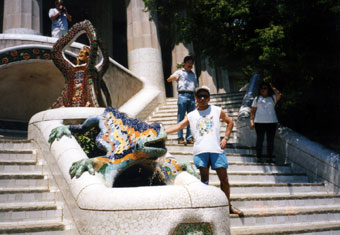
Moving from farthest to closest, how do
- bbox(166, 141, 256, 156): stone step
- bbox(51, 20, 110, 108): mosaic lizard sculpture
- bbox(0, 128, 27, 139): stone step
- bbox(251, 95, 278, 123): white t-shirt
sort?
bbox(0, 128, 27, 139): stone step
bbox(51, 20, 110, 108): mosaic lizard sculpture
bbox(166, 141, 256, 156): stone step
bbox(251, 95, 278, 123): white t-shirt

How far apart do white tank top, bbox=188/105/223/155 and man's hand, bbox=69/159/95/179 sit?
1.20m

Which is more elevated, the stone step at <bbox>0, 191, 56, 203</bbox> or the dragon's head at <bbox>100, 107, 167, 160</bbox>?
the dragon's head at <bbox>100, 107, 167, 160</bbox>

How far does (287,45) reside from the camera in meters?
6.11

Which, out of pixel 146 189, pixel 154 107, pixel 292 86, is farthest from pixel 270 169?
pixel 154 107

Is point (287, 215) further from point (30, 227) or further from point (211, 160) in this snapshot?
point (30, 227)

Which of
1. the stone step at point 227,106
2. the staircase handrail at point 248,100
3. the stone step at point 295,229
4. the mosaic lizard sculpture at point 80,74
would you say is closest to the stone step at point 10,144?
the mosaic lizard sculpture at point 80,74

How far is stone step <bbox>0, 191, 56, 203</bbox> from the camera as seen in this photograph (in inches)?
158

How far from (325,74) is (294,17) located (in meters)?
1.25

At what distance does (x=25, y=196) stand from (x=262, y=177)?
3769 mm

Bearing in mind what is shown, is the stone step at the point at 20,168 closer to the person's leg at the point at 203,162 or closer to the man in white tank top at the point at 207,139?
the man in white tank top at the point at 207,139

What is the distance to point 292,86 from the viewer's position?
6590mm

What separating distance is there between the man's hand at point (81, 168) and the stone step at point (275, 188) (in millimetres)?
2100

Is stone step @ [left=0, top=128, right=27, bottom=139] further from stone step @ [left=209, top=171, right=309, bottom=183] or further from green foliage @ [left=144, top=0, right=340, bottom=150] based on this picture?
stone step @ [left=209, top=171, right=309, bottom=183]

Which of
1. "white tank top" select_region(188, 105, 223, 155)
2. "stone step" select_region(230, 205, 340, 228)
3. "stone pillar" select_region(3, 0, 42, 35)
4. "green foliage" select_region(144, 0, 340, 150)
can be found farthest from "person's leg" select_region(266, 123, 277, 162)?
"stone pillar" select_region(3, 0, 42, 35)
